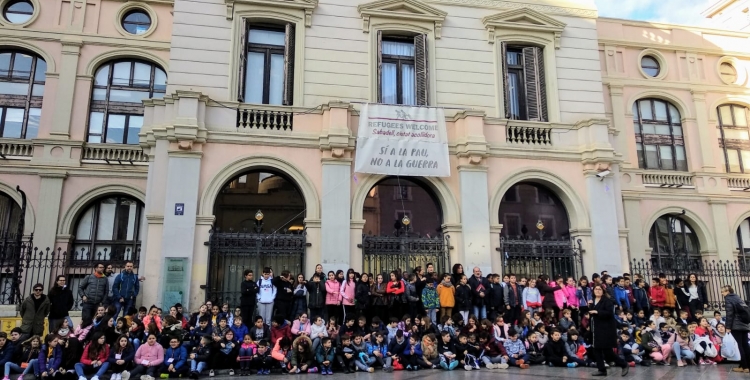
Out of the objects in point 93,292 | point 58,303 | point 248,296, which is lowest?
point 58,303

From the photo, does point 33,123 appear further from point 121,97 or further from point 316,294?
point 316,294

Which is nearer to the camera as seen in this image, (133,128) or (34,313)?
(34,313)

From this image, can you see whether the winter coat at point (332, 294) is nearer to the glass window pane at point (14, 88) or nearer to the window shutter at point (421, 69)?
the window shutter at point (421, 69)

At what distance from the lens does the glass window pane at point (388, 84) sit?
53.6 feet

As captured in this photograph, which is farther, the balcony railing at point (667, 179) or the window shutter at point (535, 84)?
the balcony railing at point (667, 179)

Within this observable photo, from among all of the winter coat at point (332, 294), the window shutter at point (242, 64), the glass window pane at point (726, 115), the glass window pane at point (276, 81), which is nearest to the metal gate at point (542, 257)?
the winter coat at point (332, 294)

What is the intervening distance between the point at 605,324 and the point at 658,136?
645 inches

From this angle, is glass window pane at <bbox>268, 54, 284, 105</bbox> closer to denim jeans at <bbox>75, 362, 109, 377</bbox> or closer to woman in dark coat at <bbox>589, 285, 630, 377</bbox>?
denim jeans at <bbox>75, 362, 109, 377</bbox>

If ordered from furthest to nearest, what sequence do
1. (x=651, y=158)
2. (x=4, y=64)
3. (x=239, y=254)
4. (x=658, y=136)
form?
1. (x=658, y=136)
2. (x=651, y=158)
3. (x=4, y=64)
4. (x=239, y=254)

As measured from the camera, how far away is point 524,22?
56.7ft

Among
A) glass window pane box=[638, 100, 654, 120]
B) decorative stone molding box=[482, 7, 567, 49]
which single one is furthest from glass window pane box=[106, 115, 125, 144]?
glass window pane box=[638, 100, 654, 120]

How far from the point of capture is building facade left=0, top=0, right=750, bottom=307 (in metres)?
14.1

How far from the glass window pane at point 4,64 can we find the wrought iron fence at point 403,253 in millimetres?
15325

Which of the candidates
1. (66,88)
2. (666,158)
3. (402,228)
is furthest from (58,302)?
(666,158)
